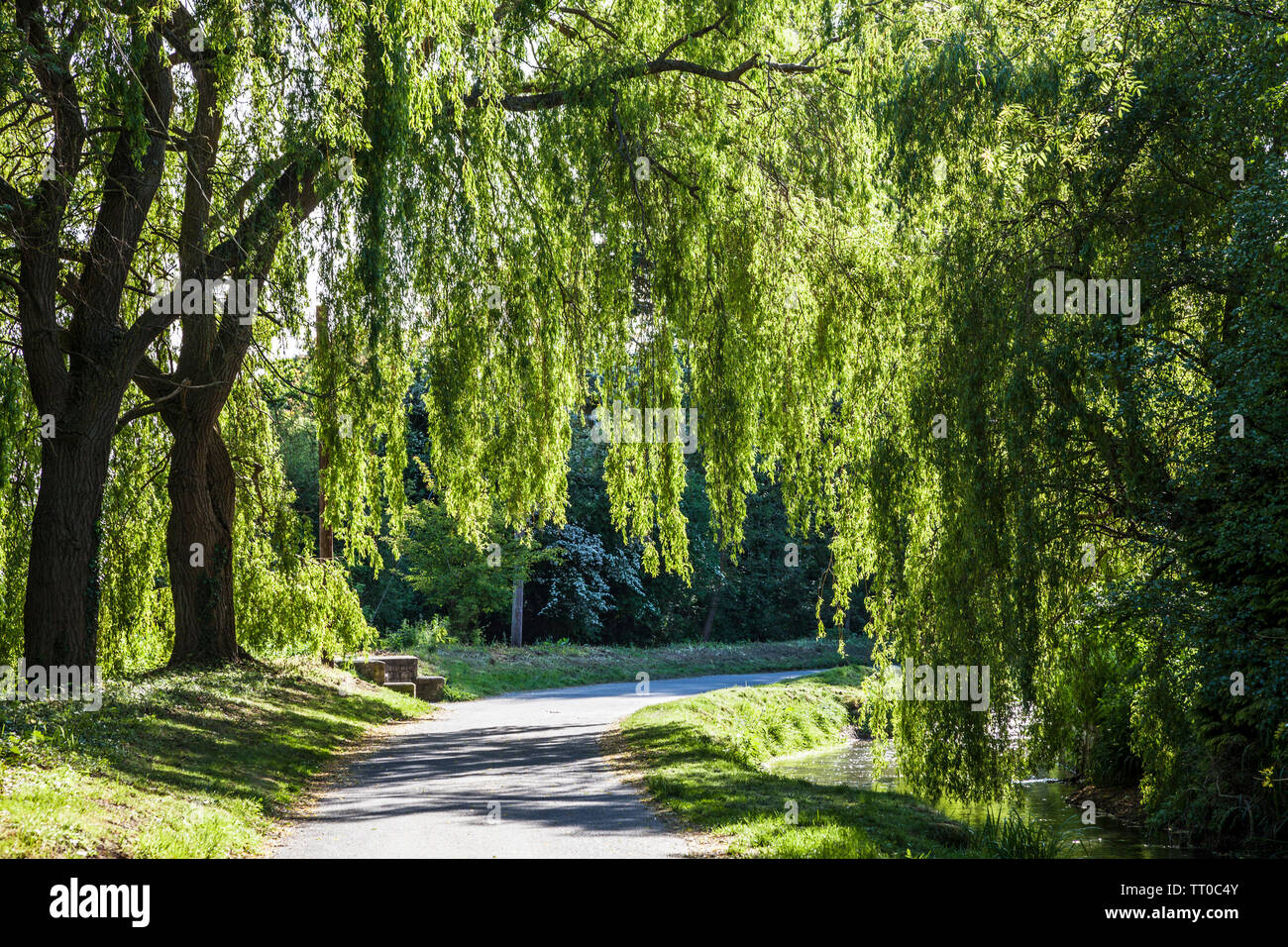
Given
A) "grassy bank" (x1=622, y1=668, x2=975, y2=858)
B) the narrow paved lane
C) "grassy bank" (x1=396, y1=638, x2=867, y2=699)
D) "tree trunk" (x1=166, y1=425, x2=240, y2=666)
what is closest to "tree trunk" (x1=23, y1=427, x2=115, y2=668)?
the narrow paved lane

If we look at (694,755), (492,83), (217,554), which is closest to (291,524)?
(217,554)

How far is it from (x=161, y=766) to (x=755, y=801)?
18.5 ft

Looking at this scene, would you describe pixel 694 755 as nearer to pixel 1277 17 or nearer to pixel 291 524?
pixel 291 524

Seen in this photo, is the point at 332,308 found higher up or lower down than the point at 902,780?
higher up

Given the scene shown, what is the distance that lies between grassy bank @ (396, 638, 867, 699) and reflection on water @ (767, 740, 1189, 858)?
8.79 metres

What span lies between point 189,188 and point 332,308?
564cm

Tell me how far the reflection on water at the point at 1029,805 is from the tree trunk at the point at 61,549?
28.7 ft

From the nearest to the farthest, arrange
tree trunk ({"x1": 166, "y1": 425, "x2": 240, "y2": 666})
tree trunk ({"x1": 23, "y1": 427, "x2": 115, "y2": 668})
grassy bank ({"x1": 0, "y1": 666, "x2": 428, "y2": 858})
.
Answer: grassy bank ({"x1": 0, "y1": 666, "x2": 428, "y2": 858})
tree trunk ({"x1": 23, "y1": 427, "x2": 115, "y2": 668})
tree trunk ({"x1": 166, "y1": 425, "x2": 240, "y2": 666})

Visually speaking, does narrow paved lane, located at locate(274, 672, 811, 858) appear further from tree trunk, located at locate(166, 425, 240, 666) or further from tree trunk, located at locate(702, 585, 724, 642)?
tree trunk, located at locate(702, 585, 724, 642)

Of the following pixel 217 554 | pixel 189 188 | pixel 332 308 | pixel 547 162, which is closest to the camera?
pixel 332 308

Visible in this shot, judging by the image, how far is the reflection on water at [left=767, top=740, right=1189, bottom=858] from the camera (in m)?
11.4

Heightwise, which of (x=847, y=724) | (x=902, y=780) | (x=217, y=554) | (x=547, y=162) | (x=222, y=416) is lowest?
(x=847, y=724)

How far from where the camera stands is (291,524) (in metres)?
18.2

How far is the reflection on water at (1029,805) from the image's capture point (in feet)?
37.3
